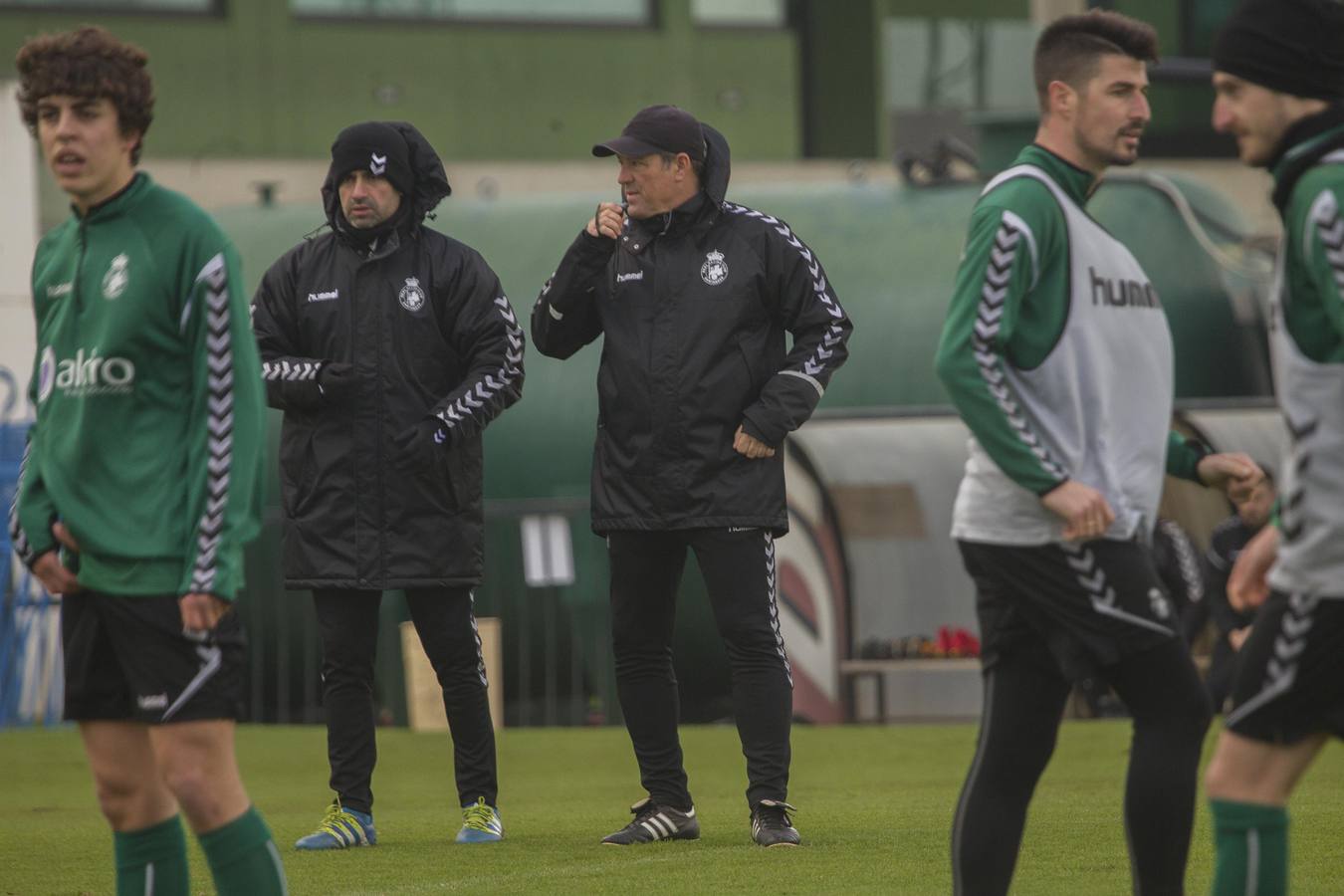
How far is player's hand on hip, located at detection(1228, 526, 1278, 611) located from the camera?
4.52 meters

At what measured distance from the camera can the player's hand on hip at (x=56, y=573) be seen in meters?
4.78

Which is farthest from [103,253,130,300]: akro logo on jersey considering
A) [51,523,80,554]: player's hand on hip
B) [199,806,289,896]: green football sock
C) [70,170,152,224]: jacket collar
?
[199,806,289,896]: green football sock

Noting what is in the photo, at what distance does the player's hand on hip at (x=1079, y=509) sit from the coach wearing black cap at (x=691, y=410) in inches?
92.6

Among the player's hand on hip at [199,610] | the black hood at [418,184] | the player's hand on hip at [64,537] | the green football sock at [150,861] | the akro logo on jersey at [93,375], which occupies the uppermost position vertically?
the black hood at [418,184]

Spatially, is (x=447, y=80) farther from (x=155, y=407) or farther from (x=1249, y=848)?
(x=1249, y=848)

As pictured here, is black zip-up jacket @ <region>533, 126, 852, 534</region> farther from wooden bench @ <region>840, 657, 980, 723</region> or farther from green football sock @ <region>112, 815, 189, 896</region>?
wooden bench @ <region>840, 657, 980, 723</region>

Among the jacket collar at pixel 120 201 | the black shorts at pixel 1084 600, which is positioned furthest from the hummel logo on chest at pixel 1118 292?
the jacket collar at pixel 120 201

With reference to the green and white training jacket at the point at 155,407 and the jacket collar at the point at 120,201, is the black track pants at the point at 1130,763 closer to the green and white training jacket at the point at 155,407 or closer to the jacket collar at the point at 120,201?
the green and white training jacket at the point at 155,407

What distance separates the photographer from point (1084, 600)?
484cm

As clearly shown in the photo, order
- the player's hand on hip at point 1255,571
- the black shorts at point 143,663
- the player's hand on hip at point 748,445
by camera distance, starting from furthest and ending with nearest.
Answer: the player's hand on hip at point 748,445 → the black shorts at point 143,663 → the player's hand on hip at point 1255,571

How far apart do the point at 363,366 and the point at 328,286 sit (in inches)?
11.9

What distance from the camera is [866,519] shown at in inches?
547

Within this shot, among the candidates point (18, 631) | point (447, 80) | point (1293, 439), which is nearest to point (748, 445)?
point (1293, 439)

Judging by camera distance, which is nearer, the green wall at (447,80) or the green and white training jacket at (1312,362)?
the green and white training jacket at (1312,362)
